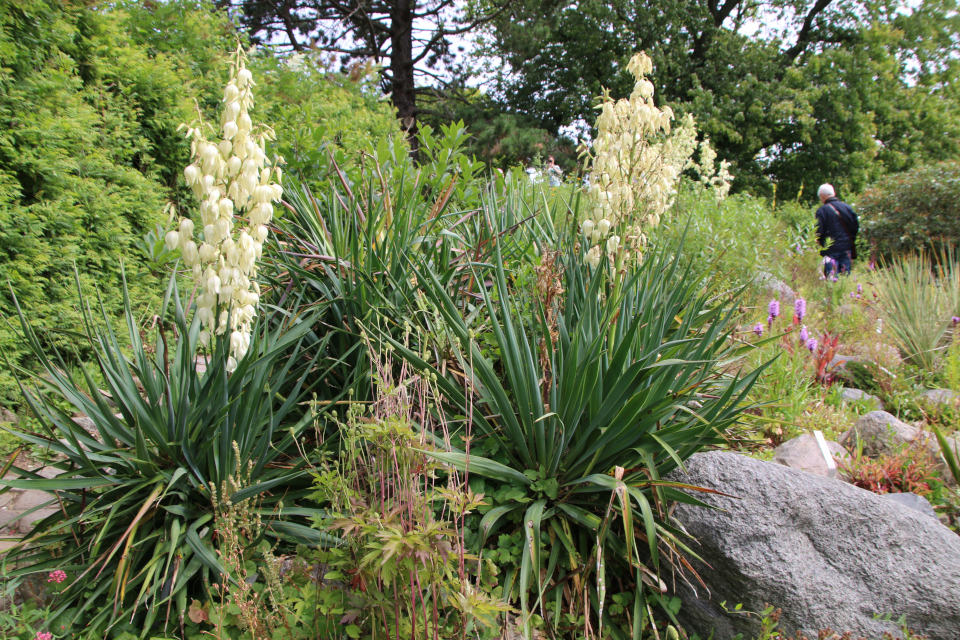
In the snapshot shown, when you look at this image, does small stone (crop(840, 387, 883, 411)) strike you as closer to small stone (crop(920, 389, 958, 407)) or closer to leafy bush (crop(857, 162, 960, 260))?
small stone (crop(920, 389, 958, 407))

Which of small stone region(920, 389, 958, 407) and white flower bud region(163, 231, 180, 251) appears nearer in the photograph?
white flower bud region(163, 231, 180, 251)

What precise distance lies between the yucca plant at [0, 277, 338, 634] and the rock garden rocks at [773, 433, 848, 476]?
8.76 feet

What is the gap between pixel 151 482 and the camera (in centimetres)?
208

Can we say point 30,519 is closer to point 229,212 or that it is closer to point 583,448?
point 229,212

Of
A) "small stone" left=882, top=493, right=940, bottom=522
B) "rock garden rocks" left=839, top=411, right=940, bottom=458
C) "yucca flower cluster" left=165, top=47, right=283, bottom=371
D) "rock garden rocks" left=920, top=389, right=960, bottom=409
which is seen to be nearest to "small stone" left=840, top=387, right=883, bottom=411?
"rock garden rocks" left=920, top=389, right=960, bottom=409

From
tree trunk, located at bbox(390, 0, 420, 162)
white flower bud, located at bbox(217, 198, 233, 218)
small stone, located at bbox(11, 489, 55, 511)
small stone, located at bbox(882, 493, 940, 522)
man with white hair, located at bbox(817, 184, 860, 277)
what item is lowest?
small stone, located at bbox(11, 489, 55, 511)

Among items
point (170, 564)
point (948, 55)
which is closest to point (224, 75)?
point (170, 564)

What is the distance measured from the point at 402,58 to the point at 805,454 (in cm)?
1519

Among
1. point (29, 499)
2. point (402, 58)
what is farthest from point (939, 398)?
point (402, 58)

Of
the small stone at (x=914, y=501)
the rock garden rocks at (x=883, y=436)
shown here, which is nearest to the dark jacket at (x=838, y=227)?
the rock garden rocks at (x=883, y=436)

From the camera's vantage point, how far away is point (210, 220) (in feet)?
6.79

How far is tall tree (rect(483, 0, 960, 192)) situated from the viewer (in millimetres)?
19406

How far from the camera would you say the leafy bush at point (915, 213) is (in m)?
11.4

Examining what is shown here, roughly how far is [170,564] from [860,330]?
6.37 metres
